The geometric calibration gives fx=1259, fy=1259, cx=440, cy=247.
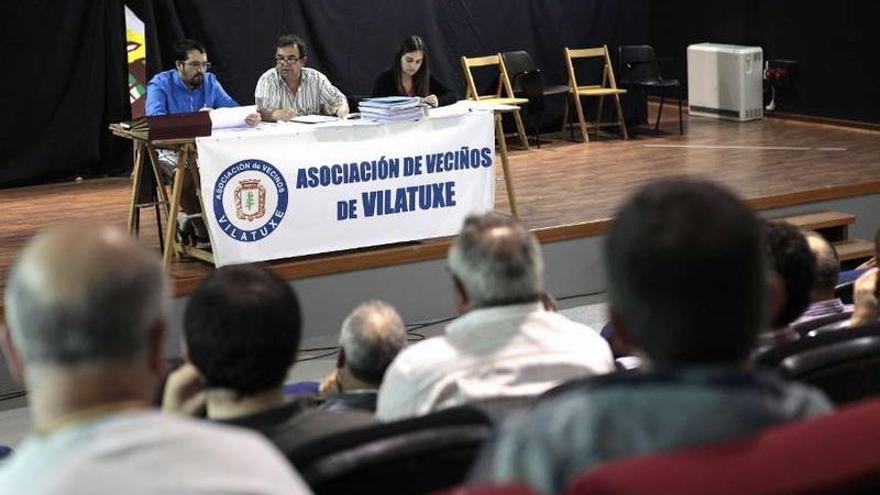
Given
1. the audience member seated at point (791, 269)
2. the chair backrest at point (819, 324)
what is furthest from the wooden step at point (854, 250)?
the audience member seated at point (791, 269)

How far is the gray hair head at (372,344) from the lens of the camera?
276 cm

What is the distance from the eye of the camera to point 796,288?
2.55 metres

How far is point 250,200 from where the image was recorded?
17.7ft

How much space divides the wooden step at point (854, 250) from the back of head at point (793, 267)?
3.70 m

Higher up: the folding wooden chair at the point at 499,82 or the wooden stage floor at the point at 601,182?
the folding wooden chair at the point at 499,82

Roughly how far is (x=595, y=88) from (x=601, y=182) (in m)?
2.63

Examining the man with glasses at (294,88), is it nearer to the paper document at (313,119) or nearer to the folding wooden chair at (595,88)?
the paper document at (313,119)

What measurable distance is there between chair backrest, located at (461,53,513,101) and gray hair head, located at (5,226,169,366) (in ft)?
27.0

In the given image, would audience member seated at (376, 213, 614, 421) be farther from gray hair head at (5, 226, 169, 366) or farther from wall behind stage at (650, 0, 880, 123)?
wall behind stage at (650, 0, 880, 123)

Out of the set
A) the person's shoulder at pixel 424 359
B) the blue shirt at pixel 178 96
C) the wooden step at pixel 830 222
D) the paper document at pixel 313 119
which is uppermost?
the blue shirt at pixel 178 96

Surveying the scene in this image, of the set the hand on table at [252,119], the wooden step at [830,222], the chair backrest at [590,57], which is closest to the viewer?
the hand on table at [252,119]

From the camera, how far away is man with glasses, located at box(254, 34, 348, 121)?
6.19 metres

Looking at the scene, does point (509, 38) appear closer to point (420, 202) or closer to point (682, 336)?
point (420, 202)

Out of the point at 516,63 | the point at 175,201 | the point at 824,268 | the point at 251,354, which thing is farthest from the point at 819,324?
the point at 516,63
